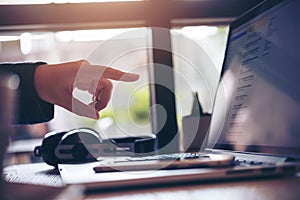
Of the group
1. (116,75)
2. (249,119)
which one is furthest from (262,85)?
(116,75)

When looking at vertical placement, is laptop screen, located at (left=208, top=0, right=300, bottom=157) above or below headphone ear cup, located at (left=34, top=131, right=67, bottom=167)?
above

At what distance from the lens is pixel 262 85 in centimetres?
78

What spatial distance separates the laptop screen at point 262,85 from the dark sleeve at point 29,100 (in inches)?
15.8

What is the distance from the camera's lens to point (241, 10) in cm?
159

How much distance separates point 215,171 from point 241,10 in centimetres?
121

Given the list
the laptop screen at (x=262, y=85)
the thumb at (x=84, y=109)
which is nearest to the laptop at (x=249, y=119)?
the laptop screen at (x=262, y=85)

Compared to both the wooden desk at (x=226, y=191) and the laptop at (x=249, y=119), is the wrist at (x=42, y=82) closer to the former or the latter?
the laptop at (x=249, y=119)

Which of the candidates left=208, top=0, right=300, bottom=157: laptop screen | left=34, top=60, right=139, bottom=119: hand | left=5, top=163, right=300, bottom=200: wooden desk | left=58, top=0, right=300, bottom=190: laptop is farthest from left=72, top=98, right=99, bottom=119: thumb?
left=5, top=163, right=300, bottom=200: wooden desk

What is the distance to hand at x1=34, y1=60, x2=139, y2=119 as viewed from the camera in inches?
35.6

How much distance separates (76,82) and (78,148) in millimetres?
144

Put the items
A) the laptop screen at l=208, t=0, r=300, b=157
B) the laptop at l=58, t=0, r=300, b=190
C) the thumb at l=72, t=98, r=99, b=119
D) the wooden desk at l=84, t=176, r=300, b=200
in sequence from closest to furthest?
1. the wooden desk at l=84, t=176, r=300, b=200
2. the laptop at l=58, t=0, r=300, b=190
3. the laptop screen at l=208, t=0, r=300, b=157
4. the thumb at l=72, t=98, r=99, b=119

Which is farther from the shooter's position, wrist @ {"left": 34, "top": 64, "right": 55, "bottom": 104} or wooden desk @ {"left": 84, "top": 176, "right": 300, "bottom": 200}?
wrist @ {"left": 34, "top": 64, "right": 55, "bottom": 104}

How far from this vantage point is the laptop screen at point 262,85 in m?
0.64

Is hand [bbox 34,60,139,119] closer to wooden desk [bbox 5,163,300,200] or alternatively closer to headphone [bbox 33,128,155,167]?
headphone [bbox 33,128,155,167]
